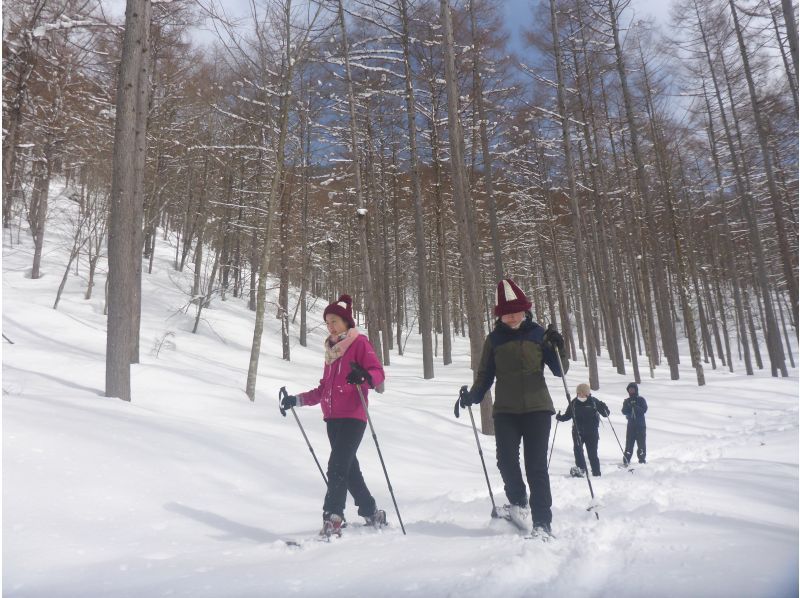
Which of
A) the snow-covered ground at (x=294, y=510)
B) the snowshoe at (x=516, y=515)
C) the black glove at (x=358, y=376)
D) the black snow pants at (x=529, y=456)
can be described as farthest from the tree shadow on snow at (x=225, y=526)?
the black snow pants at (x=529, y=456)

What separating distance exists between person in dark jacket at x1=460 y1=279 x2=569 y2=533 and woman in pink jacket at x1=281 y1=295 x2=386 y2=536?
0.95 meters

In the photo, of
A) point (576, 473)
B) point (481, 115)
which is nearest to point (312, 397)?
point (576, 473)

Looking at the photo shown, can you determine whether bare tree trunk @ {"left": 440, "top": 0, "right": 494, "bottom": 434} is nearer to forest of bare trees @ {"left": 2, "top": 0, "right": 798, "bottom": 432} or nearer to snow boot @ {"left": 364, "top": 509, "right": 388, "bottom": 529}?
forest of bare trees @ {"left": 2, "top": 0, "right": 798, "bottom": 432}

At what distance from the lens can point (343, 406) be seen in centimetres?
353

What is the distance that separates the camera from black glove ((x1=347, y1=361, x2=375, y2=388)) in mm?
3387

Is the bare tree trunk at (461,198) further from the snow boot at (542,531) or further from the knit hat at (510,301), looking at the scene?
the snow boot at (542,531)

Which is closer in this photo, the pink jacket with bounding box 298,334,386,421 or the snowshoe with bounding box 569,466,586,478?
the pink jacket with bounding box 298,334,386,421

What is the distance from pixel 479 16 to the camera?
1508cm

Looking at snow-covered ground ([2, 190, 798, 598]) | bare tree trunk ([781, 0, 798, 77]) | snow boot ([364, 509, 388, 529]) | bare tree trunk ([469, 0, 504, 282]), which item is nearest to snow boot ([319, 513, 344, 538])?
snow-covered ground ([2, 190, 798, 598])

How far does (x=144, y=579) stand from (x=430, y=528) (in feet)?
6.45

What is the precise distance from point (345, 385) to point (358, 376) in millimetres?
221

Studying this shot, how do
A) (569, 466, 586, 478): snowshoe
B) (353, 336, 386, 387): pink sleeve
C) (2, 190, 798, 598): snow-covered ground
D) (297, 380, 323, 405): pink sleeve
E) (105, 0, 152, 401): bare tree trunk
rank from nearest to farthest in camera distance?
1. (2, 190, 798, 598): snow-covered ground
2. (353, 336, 386, 387): pink sleeve
3. (297, 380, 323, 405): pink sleeve
4. (569, 466, 586, 478): snowshoe
5. (105, 0, 152, 401): bare tree trunk

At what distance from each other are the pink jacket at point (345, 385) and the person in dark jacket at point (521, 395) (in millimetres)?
921

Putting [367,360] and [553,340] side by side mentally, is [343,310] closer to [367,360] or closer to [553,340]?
[367,360]
